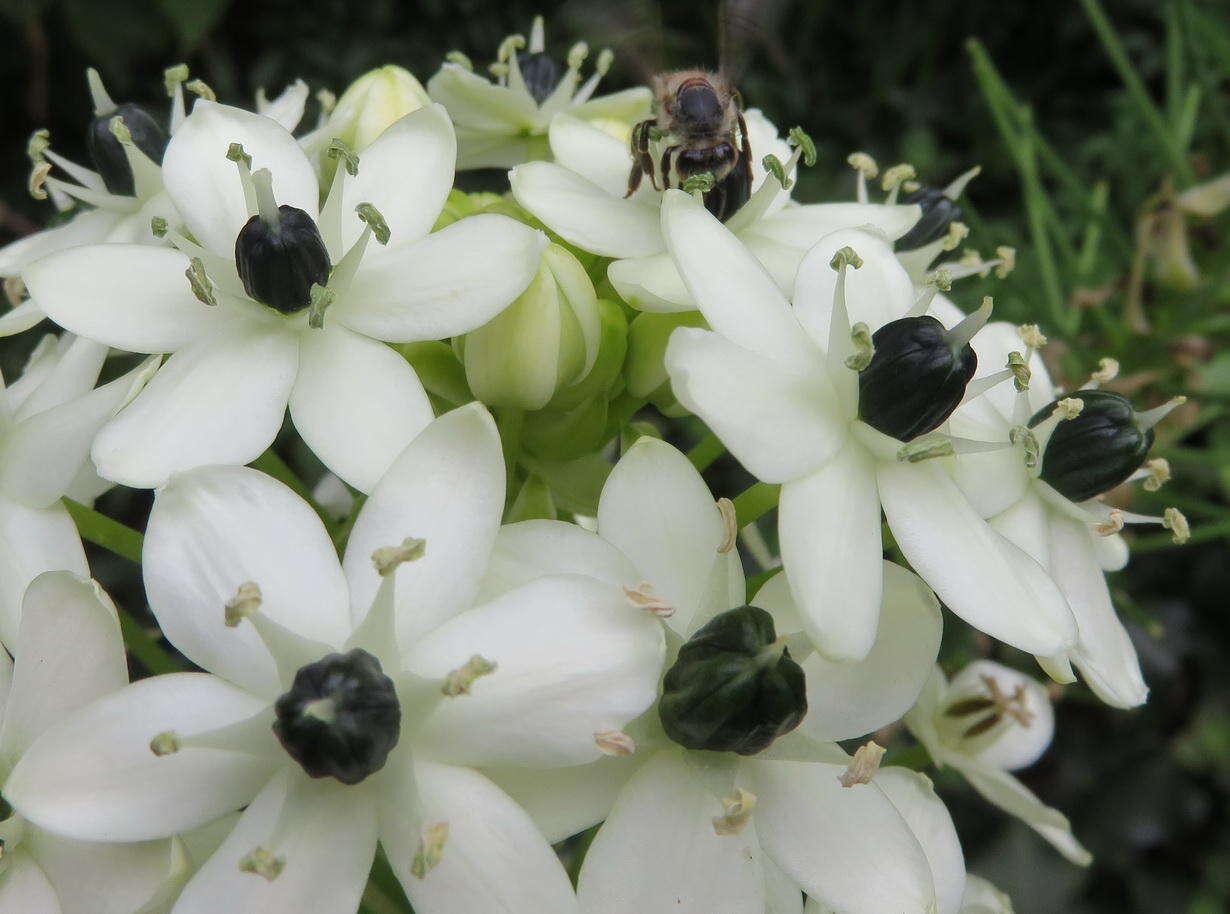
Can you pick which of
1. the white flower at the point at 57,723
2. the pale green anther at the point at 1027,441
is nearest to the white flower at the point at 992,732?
the pale green anther at the point at 1027,441

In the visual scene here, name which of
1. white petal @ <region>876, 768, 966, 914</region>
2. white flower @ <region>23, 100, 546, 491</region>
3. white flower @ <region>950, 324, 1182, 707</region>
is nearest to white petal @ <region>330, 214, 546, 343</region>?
white flower @ <region>23, 100, 546, 491</region>

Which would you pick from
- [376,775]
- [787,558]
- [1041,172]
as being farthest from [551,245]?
[1041,172]

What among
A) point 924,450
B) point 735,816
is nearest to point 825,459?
point 924,450

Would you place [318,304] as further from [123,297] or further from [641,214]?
[641,214]

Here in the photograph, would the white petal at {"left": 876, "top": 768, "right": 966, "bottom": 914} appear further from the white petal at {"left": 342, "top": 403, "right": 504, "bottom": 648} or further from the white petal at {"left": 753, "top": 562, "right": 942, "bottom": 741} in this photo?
the white petal at {"left": 342, "top": 403, "right": 504, "bottom": 648}

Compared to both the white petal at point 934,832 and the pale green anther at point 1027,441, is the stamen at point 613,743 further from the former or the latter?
the pale green anther at point 1027,441

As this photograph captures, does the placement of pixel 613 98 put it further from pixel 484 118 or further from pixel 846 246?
pixel 846 246
